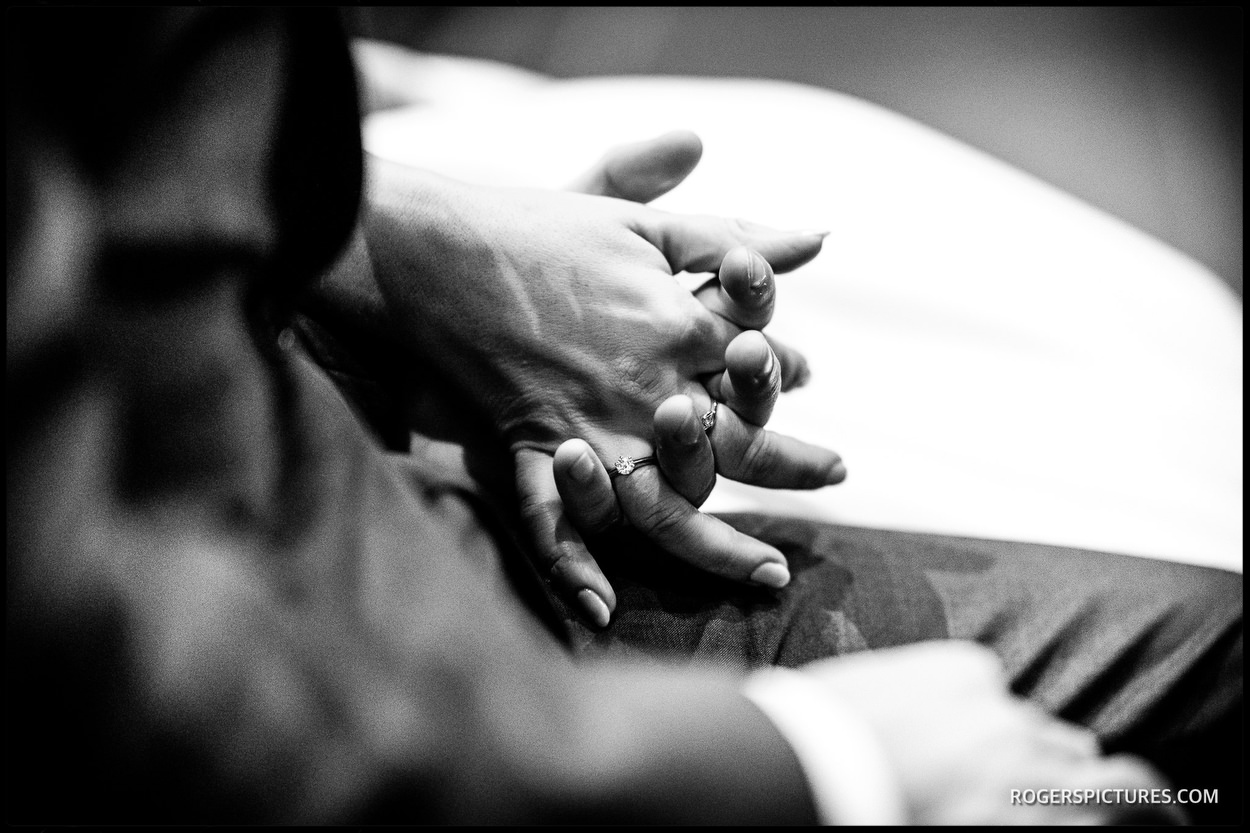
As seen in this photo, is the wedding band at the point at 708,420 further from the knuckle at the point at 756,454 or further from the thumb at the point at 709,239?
the thumb at the point at 709,239

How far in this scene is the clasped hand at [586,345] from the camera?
59cm

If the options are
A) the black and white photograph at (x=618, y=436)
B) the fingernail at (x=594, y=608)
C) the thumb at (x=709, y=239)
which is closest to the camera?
the black and white photograph at (x=618, y=436)

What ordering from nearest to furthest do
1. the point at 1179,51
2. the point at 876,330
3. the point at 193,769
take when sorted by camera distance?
1. the point at 193,769
2. the point at 876,330
3. the point at 1179,51

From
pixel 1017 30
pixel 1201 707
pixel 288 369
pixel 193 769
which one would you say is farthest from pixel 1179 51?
pixel 193 769

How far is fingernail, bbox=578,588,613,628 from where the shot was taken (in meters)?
0.54

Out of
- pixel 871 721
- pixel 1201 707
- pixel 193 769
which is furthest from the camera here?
pixel 1201 707

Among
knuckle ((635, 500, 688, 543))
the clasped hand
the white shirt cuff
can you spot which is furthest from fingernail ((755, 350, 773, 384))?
the white shirt cuff

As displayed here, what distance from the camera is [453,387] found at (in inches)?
25.7

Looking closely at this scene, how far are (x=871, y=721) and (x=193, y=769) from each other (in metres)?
0.32

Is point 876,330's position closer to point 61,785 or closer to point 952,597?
point 952,597

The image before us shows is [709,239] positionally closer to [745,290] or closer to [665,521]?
[745,290]

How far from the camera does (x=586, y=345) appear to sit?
2.04 ft

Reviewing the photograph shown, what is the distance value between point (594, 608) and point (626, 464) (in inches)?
4.4

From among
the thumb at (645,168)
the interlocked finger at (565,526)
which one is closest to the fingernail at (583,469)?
the interlocked finger at (565,526)
